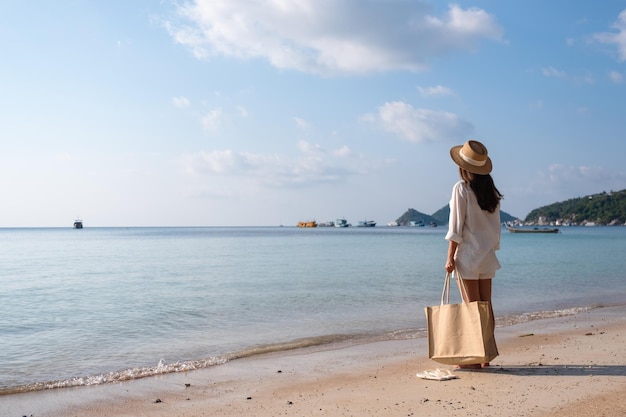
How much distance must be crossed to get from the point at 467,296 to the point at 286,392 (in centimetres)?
219

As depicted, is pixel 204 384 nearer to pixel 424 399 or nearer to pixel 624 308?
pixel 424 399

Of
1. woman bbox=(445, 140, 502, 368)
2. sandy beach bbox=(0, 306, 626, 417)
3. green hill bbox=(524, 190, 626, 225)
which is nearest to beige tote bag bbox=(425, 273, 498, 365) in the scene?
sandy beach bbox=(0, 306, 626, 417)

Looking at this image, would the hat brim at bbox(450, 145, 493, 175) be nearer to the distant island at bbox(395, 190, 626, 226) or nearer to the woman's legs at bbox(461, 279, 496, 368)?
the woman's legs at bbox(461, 279, 496, 368)

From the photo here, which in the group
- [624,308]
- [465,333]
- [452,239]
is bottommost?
[624,308]

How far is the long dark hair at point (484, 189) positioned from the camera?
239 inches

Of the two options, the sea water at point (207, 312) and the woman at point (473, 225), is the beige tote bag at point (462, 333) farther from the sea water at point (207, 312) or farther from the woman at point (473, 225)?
the sea water at point (207, 312)

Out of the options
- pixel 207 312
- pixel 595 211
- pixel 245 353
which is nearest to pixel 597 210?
pixel 595 211

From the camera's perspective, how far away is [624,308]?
1334cm

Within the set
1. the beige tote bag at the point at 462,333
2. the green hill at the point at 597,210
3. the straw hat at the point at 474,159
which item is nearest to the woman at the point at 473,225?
the straw hat at the point at 474,159

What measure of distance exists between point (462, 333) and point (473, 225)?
1154 mm

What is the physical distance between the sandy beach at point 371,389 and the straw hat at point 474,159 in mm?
2180

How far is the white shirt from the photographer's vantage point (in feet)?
19.8

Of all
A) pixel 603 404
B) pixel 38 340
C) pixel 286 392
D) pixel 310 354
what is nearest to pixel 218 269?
pixel 38 340

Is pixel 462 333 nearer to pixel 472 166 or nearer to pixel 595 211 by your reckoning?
pixel 472 166
